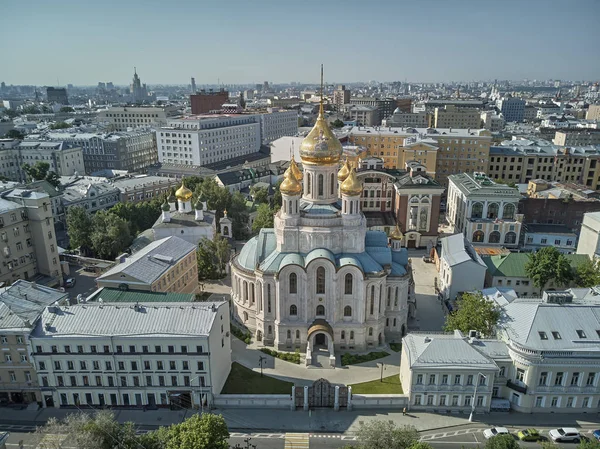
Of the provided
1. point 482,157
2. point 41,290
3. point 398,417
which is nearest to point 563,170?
point 482,157

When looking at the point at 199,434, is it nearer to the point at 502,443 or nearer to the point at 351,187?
the point at 502,443

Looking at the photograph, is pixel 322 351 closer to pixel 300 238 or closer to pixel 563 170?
pixel 300 238

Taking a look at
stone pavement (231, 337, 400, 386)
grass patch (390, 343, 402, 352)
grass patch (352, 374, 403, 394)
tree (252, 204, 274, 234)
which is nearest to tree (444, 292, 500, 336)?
grass patch (390, 343, 402, 352)

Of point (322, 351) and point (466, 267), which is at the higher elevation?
point (466, 267)

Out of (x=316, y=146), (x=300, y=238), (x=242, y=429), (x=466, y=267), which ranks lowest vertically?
(x=242, y=429)

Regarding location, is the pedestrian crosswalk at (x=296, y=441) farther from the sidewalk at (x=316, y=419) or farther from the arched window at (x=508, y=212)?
the arched window at (x=508, y=212)

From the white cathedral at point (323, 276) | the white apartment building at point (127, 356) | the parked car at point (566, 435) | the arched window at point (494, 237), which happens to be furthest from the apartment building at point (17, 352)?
the arched window at point (494, 237)

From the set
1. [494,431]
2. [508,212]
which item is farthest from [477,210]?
[494,431]
